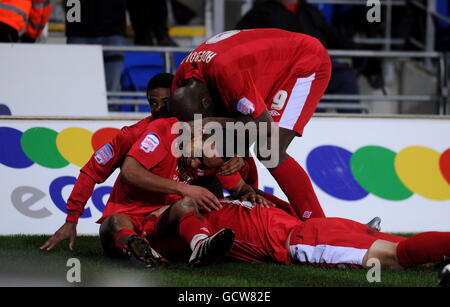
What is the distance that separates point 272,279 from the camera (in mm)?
3566

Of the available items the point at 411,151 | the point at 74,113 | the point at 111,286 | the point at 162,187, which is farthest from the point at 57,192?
the point at 411,151

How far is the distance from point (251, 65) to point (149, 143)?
94 cm

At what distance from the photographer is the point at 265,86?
4.85 m

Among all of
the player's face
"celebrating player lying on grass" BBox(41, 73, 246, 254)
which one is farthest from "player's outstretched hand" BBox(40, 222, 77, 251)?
the player's face

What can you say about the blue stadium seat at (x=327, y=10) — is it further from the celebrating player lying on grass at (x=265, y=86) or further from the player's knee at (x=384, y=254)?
the player's knee at (x=384, y=254)

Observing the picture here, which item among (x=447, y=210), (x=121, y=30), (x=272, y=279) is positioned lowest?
(x=447, y=210)

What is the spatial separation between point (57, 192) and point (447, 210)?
3135 millimetres

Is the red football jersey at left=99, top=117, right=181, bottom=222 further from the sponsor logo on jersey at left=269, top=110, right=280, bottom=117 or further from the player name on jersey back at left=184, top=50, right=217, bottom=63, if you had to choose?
the sponsor logo on jersey at left=269, top=110, right=280, bottom=117

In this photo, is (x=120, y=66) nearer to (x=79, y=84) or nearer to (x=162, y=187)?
(x=79, y=84)

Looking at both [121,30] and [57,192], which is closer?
[57,192]

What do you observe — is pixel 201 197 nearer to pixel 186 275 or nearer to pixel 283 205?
pixel 186 275

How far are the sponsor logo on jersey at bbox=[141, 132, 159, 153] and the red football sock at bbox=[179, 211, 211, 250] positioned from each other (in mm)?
471

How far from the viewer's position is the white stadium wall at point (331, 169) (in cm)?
555

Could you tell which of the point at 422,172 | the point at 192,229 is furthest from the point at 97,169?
the point at 422,172
